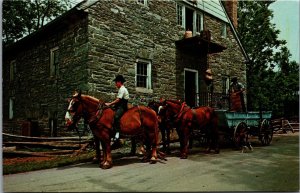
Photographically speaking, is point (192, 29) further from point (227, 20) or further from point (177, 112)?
point (177, 112)

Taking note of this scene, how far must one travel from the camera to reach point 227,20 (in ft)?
59.5

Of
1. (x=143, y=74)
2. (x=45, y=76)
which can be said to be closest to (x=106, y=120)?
(x=143, y=74)

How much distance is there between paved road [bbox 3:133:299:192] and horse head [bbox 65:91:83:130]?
1028mm

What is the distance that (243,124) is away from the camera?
1021 cm

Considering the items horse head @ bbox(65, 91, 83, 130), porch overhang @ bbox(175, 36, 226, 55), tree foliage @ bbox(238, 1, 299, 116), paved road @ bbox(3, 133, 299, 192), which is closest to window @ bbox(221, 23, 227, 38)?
porch overhang @ bbox(175, 36, 226, 55)

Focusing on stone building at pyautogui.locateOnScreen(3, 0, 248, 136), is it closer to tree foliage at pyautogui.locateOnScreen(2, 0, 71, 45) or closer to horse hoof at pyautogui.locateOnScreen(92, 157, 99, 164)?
tree foliage at pyautogui.locateOnScreen(2, 0, 71, 45)

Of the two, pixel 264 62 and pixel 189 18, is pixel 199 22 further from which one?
pixel 264 62

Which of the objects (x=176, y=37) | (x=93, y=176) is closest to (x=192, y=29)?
(x=176, y=37)

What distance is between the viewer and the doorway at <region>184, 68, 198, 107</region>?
51.9 feet

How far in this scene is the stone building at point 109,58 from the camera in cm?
1123

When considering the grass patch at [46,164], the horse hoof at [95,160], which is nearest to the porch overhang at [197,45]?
the grass patch at [46,164]

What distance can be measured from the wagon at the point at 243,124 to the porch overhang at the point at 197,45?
4632mm

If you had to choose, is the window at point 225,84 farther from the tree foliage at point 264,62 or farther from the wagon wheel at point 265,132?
the wagon wheel at point 265,132

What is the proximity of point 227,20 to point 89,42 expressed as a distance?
1007cm
